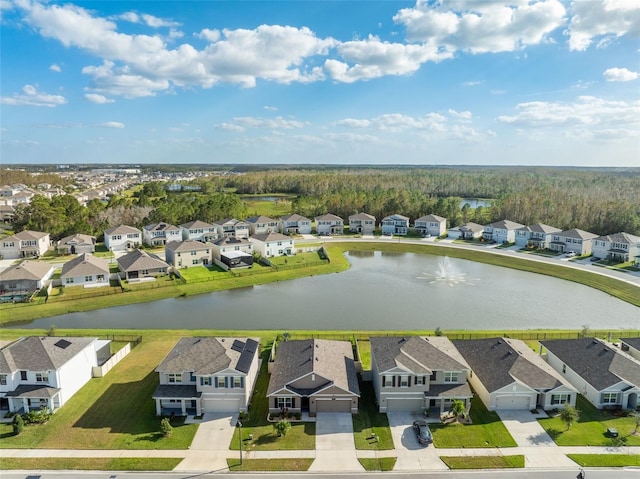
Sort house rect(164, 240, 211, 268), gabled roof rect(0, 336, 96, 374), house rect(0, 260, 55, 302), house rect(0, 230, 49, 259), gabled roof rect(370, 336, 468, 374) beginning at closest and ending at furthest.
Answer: gabled roof rect(0, 336, 96, 374), gabled roof rect(370, 336, 468, 374), house rect(0, 260, 55, 302), house rect(164, 240, 211, 268), house rect(0, 230, 49, 259)

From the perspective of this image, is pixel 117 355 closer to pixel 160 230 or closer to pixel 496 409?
pixel 496 409

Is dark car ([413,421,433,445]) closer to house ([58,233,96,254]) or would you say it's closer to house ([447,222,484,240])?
house ([58,233,96,254])

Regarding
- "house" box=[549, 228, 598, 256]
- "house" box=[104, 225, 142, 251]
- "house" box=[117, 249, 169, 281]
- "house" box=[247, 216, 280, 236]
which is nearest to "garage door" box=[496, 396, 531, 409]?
"house" box=[117, 249, 169, 281]

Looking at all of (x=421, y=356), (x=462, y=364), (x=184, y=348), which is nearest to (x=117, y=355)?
(x=184, y=348)

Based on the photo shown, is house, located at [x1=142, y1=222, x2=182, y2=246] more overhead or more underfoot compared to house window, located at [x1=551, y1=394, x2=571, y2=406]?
more overhead

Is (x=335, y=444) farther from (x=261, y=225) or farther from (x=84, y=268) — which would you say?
(x=261, y=225)

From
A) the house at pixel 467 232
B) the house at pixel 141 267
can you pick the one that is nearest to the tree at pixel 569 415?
the house at pixel 141 267
